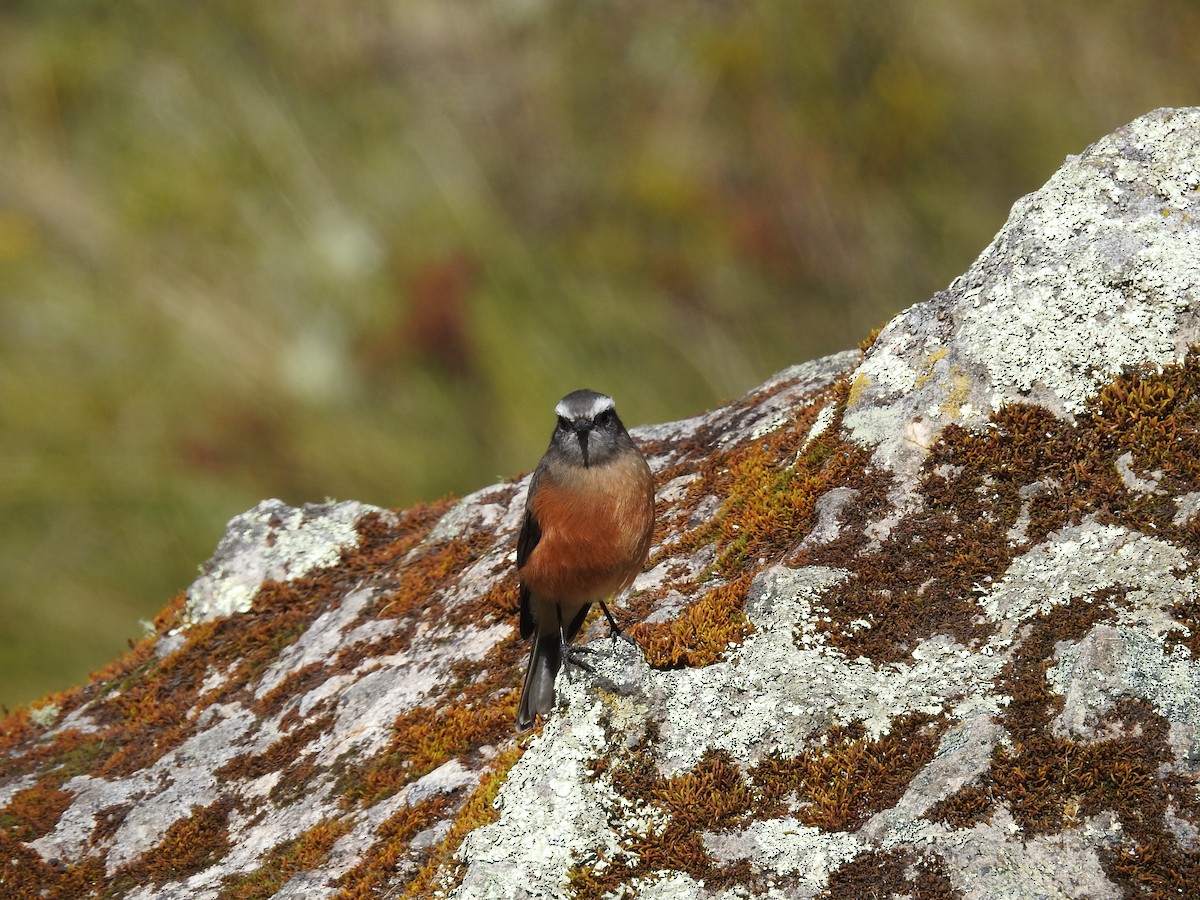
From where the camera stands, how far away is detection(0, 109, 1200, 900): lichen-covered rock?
136 inches

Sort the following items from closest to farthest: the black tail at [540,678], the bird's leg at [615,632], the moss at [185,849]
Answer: the bird's leg at [615,632]
the black tail at [540,678]
the moss at [185,849]

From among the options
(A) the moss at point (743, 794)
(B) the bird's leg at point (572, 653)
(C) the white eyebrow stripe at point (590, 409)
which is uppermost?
(C) the white eyebrow stripe at point (590, 409)

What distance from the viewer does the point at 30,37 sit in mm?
12047

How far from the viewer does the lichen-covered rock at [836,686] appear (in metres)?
3.46

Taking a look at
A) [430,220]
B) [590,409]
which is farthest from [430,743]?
[430,220]

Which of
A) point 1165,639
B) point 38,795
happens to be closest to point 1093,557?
point 1165,639

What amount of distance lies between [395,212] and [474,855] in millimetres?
8759

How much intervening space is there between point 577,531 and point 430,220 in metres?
6.91

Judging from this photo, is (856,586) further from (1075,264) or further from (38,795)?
(38,795)

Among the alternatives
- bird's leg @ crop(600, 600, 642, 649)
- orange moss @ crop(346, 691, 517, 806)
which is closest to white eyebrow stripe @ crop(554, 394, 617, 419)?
bird's leg @ crop(600, 600, 642, 649)

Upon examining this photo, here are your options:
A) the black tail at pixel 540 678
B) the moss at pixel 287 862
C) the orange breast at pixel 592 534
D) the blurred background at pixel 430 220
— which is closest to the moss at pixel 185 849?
the moss at pixel 287 862

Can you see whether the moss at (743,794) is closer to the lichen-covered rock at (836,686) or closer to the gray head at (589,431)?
the lichen-covered rock at (836,686)

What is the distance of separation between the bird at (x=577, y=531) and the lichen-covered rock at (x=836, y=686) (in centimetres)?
25

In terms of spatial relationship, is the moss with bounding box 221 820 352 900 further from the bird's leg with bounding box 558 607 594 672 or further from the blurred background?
the blurred background
